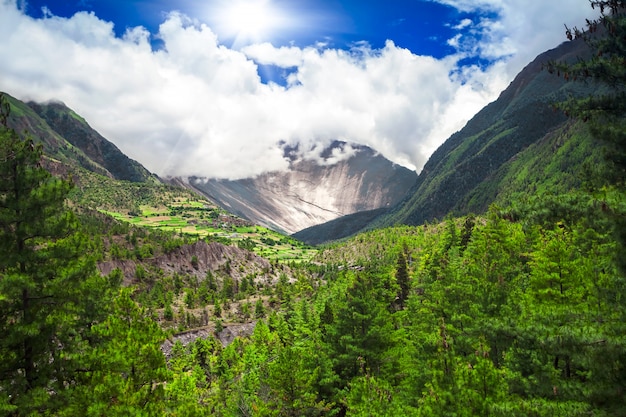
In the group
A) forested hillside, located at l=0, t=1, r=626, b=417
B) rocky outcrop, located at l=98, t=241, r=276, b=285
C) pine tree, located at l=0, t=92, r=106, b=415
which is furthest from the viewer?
rocky outcrop, located at l=98, t=241, r=276, b=285

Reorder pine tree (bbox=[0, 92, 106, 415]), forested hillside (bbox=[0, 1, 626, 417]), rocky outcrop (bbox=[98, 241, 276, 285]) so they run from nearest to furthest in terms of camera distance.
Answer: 1. forested hillside (bbox=[0, 1, 626, 417])
2. pine tree (bbox=[0, 92, 106, 415])
3. rocky outcrop (bbox=[98, 241, 276, 285])

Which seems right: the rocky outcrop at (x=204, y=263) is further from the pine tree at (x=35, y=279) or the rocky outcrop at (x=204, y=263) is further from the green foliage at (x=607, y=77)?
the green foliage at (x=607, y=77)

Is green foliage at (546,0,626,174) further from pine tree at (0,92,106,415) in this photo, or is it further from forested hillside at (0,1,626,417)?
pine tree at (0,92,106,415)

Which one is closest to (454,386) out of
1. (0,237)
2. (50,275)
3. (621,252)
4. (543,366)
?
(543,366)

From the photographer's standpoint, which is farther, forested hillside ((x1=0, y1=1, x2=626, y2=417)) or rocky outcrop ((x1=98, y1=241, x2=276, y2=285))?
rocky outcrop ((x1=98, y1=241, x2=276, y2=285))

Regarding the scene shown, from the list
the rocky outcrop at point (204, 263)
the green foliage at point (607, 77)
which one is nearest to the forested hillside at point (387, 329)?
the green foliage at point (607, 77)

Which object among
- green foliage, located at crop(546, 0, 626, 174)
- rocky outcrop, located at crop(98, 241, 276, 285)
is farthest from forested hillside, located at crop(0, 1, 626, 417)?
rocky outcrop, located at crop(98, 241, 276, 285)

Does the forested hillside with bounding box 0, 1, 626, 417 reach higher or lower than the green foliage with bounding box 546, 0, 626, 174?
lower

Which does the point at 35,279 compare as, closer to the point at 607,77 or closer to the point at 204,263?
the point at 607,77

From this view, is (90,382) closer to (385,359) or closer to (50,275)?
(50,275)

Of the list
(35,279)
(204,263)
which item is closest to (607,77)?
(35,279)

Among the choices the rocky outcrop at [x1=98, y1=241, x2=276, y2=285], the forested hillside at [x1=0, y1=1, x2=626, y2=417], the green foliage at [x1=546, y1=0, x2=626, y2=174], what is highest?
the green foliage at [x1=546, y1=0, x2=626, y2=174]

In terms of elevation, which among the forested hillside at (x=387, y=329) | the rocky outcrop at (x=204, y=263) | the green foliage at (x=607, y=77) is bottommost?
the rocky outcrop at (x=204, y=263)
